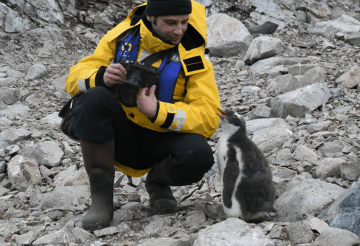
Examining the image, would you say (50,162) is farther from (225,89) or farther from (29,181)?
(225,89)

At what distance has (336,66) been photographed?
668 centimetres

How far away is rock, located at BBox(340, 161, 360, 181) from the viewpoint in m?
3.08

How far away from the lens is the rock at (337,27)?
8.51 m

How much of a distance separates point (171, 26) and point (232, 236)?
1471 mm

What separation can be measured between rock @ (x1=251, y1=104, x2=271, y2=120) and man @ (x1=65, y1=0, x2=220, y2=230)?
254 cm

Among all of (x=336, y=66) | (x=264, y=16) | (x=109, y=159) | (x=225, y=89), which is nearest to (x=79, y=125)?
(x=109, y=159)

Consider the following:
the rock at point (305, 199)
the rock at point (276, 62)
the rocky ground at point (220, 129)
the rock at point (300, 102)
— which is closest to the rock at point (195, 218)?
the rocky ground at point (220, 129)

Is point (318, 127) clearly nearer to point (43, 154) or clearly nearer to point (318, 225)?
point (318, 225)

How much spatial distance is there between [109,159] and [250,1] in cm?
828

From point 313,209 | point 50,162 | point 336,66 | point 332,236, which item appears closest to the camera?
point 332,236

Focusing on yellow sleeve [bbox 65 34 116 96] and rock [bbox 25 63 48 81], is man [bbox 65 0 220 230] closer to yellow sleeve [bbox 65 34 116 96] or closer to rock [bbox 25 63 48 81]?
yellow sleeve [bbox 65 34 116 96]

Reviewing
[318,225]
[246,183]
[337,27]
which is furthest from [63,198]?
[337,27]

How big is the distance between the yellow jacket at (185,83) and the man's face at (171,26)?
0.20ft

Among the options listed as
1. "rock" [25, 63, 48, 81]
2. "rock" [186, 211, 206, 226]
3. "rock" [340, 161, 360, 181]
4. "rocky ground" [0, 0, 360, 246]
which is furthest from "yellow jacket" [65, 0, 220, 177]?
"rock" [25, 63, 48, 81]
